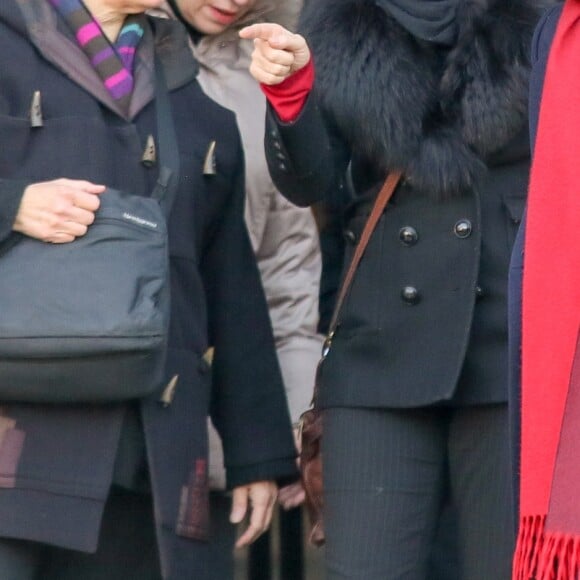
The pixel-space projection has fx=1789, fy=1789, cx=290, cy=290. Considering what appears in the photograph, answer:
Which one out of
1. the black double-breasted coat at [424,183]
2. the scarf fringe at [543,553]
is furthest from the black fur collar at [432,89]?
the scarf fringe at [543,553]

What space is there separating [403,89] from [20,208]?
31.1 inches

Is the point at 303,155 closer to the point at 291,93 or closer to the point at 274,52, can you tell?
the point at 291,93

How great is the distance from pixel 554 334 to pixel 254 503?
1.09 metres

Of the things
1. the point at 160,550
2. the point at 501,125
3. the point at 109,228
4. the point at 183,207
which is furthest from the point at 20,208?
the point at 501,125

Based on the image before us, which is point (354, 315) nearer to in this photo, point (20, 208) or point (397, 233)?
point (397, 233)

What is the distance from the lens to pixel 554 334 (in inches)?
103

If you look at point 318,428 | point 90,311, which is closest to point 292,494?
point 318,428

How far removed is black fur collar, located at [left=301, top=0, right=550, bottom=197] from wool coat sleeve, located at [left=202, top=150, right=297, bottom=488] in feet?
0.99

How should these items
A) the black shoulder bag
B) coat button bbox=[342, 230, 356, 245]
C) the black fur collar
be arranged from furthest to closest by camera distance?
coat button bbox=[342, 230, 356, 245]
the black fur collar
the black shoulder bag

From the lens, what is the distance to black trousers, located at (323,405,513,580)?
3.24 metres

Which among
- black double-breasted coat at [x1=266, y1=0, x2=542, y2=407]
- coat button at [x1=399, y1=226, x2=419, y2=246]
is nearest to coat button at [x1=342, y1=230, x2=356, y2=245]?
black double-breasted coat at [x1=266, y1=0, x2=542, y2=407]

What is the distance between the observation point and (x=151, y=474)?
318 cm

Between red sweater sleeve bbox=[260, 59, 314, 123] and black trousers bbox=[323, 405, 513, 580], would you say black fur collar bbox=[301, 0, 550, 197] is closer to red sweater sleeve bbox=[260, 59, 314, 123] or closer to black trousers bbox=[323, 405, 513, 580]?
red sweater sleeve bbox=[260, 59, 314, 123]

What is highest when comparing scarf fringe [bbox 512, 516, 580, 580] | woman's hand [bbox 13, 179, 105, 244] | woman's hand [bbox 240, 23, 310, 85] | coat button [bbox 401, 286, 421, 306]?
woman's hand [bbox 240, 23, 310, 85]
